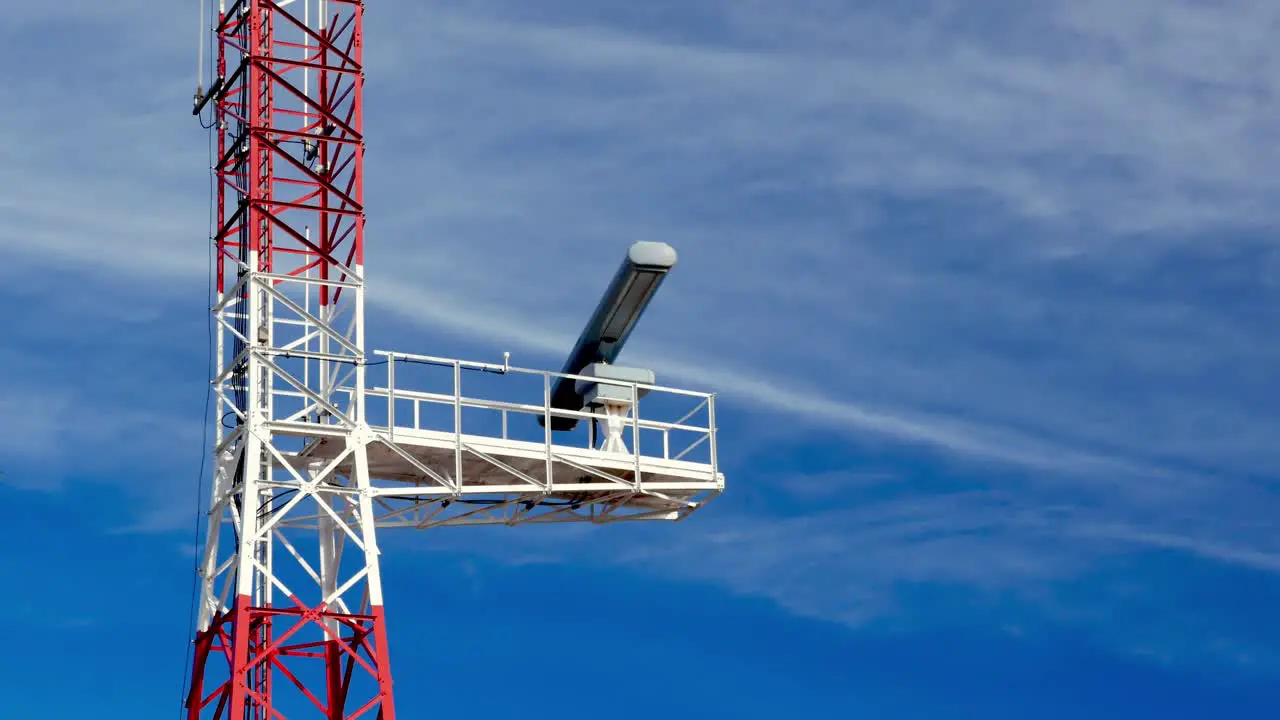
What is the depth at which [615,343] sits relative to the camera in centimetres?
7831

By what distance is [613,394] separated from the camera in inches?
3046

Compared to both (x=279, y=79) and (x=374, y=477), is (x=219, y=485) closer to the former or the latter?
(x=374, y=477)

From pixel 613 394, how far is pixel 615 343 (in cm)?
181

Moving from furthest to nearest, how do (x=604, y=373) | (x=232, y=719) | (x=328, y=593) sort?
(x=604, y=373) → (x=328, y=593) → (x=232, y=719)

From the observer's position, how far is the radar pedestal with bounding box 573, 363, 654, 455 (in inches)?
3029

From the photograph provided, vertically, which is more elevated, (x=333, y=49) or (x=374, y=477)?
(x=333, y=49)

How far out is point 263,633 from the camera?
6944cm

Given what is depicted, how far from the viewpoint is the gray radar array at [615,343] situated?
251 feet

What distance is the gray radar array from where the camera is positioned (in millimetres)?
76500

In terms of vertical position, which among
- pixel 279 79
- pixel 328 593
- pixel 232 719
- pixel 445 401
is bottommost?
pixel 232 719

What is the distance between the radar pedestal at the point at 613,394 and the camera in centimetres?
7694

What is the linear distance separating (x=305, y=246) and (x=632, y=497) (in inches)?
497

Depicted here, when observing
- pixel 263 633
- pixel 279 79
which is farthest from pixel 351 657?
pixel 279 79

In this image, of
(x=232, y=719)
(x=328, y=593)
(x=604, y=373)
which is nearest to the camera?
(x=232, y=719)
